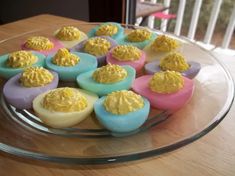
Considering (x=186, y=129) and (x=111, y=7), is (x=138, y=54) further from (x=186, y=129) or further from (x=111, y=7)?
(x=111, y=7)

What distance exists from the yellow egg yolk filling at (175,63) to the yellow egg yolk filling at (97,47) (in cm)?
19

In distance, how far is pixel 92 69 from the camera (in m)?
0.81

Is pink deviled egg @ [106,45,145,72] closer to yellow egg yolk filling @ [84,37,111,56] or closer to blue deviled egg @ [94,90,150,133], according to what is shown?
yellow egg yolk filling @ [84,37,111,56]

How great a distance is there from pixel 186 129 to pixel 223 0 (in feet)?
5.68

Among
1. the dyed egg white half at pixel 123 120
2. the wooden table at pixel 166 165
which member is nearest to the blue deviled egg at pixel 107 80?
the dyed egg white half at pixel 123 120

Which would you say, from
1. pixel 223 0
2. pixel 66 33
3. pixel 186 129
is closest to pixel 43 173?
pixel 186 129

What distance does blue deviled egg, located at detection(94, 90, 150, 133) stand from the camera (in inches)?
23.3

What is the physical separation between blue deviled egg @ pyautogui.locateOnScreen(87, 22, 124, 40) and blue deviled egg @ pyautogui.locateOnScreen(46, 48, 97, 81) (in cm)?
18

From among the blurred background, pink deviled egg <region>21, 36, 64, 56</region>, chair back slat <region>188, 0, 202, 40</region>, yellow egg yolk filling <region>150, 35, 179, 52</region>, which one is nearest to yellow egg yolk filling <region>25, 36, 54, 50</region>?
A: pink deviled egg <region>21, 36, 64, 56</region>

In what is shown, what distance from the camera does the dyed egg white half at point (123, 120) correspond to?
59 centimetres

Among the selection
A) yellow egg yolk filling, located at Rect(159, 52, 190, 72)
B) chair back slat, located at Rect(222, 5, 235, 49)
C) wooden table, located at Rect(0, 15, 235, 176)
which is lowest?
chair back slat, located at Rect(222, 5, 235, 49)

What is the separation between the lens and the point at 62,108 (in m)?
0.62

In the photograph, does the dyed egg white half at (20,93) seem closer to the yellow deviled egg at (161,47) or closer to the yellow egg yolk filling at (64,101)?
the yellow egg yolk filling at (64,101)

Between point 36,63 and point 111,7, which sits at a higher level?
point 36,63
